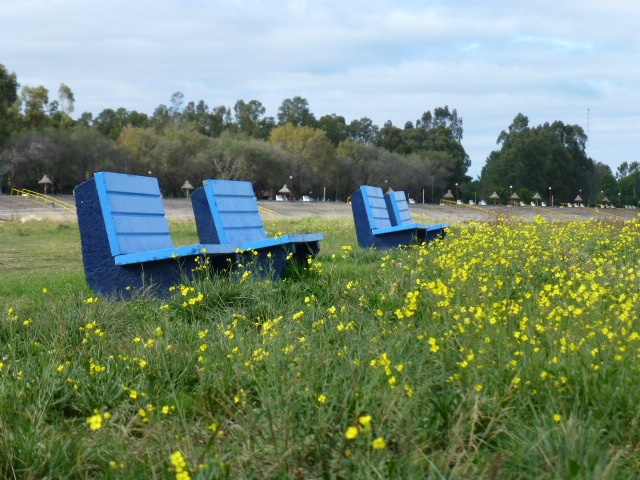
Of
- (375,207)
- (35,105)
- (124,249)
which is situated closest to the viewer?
(124,249)


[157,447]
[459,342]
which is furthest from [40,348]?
[459,342]

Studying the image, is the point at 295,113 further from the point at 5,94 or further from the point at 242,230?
the point at 242,230

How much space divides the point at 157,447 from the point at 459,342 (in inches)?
64.0

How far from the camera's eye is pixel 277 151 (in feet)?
250

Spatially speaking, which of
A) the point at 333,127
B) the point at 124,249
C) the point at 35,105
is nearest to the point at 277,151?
the point at 35,105

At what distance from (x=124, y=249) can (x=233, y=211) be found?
189 centimetres

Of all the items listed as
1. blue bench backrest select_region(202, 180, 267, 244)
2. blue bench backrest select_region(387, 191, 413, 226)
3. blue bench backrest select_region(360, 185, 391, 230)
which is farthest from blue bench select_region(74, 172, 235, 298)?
blue bench backrest select_region(387, 191, 413, 226)

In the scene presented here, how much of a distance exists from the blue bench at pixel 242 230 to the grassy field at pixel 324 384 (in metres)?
0.73

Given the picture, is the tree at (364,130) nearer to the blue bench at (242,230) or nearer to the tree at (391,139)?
the tree at (391,139)

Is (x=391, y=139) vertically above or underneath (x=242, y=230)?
above

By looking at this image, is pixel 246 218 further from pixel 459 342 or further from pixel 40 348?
pixel 459 342

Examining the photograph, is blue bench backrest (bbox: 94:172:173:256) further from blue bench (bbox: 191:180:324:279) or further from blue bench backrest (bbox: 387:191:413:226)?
blue bench backrest (bbox: 387:191:413:226)

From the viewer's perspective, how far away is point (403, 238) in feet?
41.1

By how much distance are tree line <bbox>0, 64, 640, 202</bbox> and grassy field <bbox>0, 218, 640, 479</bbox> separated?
54.9m
